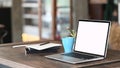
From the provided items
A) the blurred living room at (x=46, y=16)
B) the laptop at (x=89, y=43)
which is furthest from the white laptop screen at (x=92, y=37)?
the blurred living room at (x=46, y=16)

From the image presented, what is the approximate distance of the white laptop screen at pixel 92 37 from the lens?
74.4 inches

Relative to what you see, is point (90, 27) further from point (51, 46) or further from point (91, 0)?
point (91, 0)

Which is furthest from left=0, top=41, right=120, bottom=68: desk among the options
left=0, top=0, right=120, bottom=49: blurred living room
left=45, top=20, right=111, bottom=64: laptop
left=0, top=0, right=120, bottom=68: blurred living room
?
left=0, top=0, right=120, bottom=49: blurred living room

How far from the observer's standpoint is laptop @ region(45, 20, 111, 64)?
1867mm

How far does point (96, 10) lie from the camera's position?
7660 mm

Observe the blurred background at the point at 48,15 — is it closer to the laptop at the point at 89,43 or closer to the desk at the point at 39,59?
the desk at the point at 39,59

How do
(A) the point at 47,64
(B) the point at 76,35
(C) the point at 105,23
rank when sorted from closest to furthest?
(A) the point at 47,64 < (C) the point at 105,23 < (B) the point at 76,35

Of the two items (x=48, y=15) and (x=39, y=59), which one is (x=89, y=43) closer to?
(x=39, y=59)

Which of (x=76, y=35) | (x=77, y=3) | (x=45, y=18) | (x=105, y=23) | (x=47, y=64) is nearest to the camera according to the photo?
(x=47, y=64)

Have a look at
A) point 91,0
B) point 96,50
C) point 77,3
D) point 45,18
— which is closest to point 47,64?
point 96,50

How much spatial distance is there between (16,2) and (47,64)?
13.9 feet

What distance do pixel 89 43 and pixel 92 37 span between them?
0.15 ft

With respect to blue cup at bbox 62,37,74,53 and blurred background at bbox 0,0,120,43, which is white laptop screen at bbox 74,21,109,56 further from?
blurred background at bbox 0,0,120,43

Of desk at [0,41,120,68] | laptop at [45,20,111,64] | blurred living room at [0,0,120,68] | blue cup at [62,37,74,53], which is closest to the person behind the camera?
desk at [0,41,120,68]
